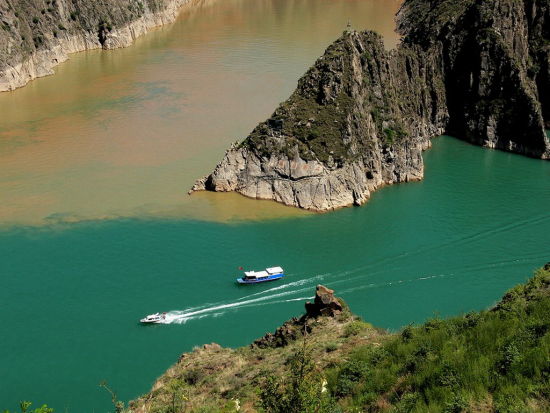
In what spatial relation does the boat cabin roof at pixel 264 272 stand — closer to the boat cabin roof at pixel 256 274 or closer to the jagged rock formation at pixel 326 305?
the boat cabin roof at pixel 256 274

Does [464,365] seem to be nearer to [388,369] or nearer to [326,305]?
[388,369]

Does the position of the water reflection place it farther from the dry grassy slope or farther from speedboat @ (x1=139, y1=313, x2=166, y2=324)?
the dry grassy slope

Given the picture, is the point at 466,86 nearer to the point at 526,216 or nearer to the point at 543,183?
the point at 543,183

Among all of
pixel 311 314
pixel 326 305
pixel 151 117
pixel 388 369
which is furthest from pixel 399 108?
pixel 388 369

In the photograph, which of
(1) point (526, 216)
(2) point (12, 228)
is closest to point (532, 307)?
(1) point (526, 216)

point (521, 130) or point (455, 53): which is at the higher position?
point (455, 53)

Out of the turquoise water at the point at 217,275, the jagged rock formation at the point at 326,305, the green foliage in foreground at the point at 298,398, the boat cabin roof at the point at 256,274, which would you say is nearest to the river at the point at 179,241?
the turquoise water at the point at 217,275

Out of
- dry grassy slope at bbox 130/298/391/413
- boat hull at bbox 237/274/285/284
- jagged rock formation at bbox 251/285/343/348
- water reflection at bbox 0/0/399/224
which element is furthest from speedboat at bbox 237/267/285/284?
jagged rock formation at bbox 251/285/343/348
